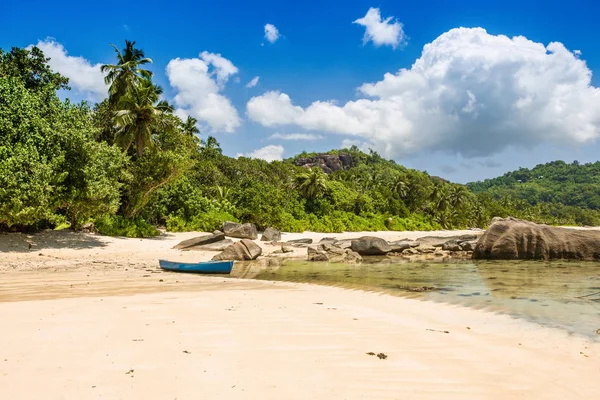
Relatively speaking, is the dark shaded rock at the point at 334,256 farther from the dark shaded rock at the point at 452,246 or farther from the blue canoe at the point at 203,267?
the dark shaded rock at the point at 452,246

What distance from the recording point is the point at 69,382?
3.89m

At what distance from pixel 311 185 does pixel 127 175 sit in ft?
99.8

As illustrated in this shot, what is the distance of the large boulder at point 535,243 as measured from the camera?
894 inches

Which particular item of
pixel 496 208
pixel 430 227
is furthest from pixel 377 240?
pixel 496 208

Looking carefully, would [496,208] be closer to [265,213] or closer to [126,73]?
[265,213]

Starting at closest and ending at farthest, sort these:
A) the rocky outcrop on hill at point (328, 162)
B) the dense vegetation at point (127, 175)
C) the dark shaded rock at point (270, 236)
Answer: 1. the dense vegetation at point (127, 175)
2. the dark shaded rock at point (270, 236)
3. the rocky outcrop on hill at point (328, 162)

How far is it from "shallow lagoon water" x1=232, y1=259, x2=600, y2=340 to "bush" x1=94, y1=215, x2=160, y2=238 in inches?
526

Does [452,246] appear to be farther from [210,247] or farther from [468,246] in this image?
[210,247]

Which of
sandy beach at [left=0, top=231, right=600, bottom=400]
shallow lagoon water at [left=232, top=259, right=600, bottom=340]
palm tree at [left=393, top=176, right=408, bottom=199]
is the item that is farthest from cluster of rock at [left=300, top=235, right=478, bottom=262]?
palm tree at [left=393, top=176, right=408, bottom=199]

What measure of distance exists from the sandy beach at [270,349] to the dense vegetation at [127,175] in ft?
40.6

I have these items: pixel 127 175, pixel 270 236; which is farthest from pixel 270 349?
pixel 270 236

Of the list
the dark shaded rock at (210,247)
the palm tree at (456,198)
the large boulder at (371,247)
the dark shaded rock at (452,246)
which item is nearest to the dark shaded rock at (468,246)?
the dark shaded rock at (452,246)

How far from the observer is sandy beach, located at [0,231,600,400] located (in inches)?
158

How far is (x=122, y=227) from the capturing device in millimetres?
28188
